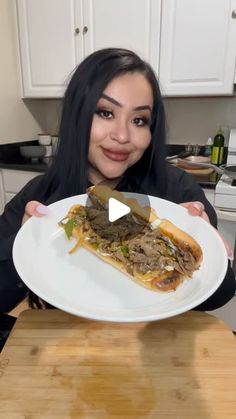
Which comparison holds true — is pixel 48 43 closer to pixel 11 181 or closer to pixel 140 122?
pixel 11 181

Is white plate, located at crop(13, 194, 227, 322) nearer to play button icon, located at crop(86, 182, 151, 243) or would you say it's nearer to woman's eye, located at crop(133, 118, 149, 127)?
play button icon, located at crop(86, 182, 151, 243)

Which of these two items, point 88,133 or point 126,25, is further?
point 126,25

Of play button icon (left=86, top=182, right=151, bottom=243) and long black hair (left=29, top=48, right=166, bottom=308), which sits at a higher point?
long black hair (left=29, top=48, right=166, bottom=308)

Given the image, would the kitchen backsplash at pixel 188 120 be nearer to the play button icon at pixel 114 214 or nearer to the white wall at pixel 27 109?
the white wall at pixel 27 109

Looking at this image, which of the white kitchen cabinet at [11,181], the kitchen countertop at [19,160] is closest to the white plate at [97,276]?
the kitchen countertop at [19,160]

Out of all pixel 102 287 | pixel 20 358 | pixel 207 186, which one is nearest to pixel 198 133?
pixel 207 186

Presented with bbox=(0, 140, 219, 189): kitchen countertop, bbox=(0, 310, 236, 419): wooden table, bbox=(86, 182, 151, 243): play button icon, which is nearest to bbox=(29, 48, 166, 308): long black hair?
bbox=(86, 182, 151, 243): play button icon

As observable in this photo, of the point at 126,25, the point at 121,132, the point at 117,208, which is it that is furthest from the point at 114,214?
the point at 126,25
